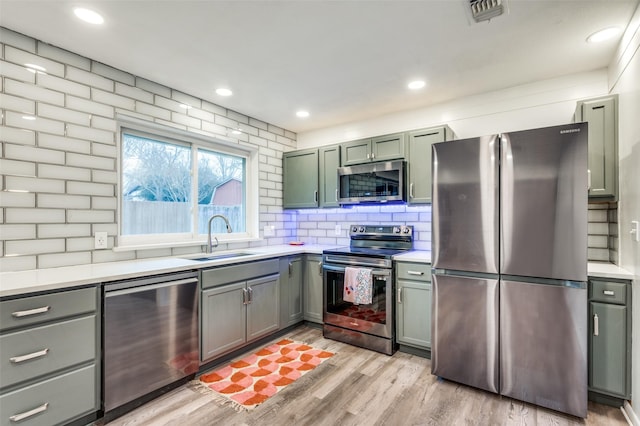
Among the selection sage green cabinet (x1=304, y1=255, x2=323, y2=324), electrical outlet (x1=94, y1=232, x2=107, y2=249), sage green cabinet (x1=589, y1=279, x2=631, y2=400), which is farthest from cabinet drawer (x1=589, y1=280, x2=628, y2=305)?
electrical outlet (x1=94, y1=232, x2=107, y2=249)

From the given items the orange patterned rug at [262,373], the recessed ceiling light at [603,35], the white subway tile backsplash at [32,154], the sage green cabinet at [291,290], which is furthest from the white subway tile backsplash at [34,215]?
the recessed ceiling light at [603,35]

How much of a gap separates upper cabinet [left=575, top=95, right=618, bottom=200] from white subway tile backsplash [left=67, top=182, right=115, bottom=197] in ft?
12.0

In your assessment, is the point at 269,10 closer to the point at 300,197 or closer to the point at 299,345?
the point at 300,197

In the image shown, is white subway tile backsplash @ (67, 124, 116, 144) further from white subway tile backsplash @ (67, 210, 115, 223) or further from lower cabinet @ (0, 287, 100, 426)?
lower cabinet @ (0, 287, 100, 426)

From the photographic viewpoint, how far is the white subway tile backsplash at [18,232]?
75.3 inches

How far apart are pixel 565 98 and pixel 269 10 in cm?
257

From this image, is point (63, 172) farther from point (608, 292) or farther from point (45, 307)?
point (608, 292)

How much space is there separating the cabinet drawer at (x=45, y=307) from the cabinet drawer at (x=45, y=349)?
5 cm

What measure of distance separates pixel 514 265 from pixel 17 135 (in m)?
3.41

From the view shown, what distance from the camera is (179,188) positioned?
3062 millimetres

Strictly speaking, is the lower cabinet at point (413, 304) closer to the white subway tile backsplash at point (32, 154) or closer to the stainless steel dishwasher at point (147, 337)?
the stainless steel dishwasher at point (147, 337)


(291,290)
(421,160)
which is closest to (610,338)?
(421,160)

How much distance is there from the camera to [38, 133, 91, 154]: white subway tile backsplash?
2084 millimetres

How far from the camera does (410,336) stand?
9.17ft
